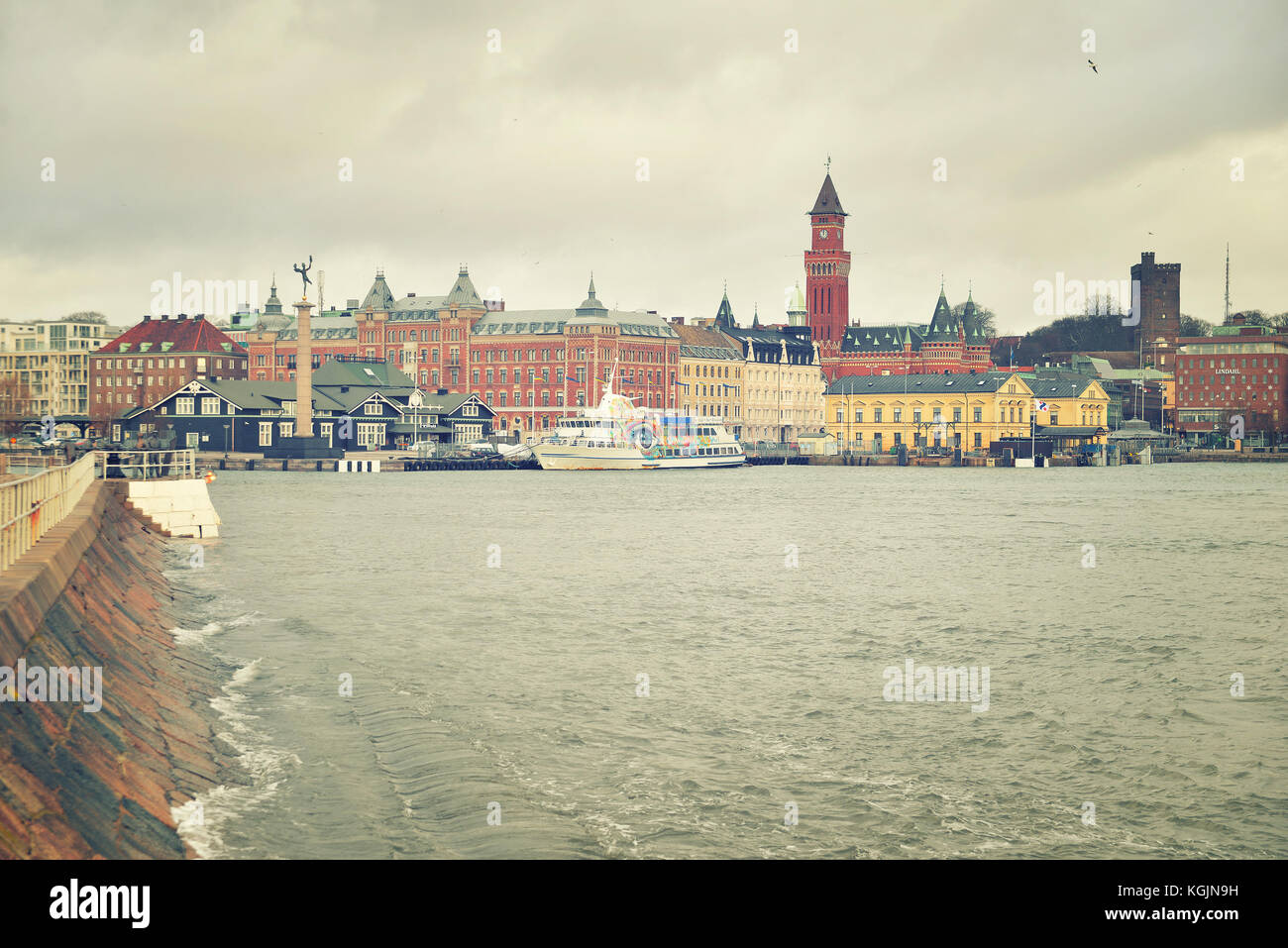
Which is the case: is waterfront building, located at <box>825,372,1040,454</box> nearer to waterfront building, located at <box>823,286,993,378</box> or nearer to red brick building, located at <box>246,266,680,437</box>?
red brick building, located at <box>246,266,680,437</box>

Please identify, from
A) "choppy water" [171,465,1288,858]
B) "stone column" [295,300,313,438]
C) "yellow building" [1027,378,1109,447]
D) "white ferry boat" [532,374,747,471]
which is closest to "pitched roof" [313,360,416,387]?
"stone column" [295,300,313,438]

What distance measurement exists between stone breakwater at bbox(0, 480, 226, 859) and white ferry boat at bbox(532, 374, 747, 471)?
3877 inches

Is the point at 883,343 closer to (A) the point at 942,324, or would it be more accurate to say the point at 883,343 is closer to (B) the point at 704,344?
(A) the point at 942,324

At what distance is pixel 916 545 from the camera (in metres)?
47.8

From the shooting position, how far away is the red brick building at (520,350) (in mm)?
153375

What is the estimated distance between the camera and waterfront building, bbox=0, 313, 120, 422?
181000mm

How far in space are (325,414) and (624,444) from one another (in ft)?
88.9

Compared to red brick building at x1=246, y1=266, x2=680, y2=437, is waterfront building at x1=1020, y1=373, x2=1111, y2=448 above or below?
below

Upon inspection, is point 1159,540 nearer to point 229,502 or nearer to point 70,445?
point 229,502

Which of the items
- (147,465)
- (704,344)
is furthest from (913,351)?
(147,465)

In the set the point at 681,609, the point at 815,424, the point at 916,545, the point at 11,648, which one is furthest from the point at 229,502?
the point at 815,424

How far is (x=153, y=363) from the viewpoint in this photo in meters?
155

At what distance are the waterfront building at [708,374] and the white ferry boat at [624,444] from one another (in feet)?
96.1
